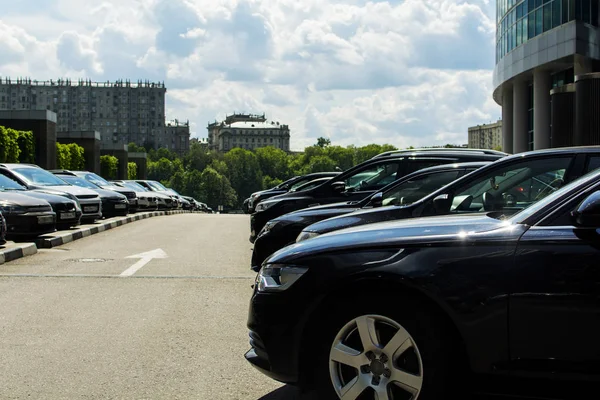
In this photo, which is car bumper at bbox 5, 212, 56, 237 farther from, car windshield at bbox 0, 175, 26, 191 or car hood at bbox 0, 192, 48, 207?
car windshield at bbox 0, 175, 26, 191

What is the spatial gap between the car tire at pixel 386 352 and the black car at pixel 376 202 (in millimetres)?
5235

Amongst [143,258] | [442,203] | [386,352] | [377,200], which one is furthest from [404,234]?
[143,258]

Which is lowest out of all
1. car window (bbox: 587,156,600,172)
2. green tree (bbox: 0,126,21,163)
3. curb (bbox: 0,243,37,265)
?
curb (bbox: 0,243,37,265)

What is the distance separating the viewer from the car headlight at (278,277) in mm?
4285

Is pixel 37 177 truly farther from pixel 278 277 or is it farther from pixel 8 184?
pixel 278 277

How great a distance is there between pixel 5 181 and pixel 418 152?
936 centimetres

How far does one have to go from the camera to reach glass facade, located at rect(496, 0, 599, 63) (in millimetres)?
39281

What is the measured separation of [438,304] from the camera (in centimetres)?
394

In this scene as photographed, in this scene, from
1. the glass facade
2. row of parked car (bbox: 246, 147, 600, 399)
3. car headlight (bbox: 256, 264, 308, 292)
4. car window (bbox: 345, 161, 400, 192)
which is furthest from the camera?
the glass facade

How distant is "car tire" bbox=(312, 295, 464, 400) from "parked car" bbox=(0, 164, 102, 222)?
48.3 feet

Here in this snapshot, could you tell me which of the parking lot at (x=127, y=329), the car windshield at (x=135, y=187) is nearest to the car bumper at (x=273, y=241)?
the parking lot at (x=127, y=329)

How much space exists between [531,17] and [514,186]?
131 ft

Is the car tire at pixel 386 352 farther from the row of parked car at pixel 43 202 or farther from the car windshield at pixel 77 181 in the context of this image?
the car windshield at pixel 77 181

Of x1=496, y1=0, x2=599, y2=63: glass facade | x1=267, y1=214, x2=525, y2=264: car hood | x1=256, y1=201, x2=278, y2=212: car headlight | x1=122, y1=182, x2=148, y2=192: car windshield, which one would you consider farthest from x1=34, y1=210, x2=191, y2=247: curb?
x1=496, y1=0, x2=599, y2=63: glass facade
